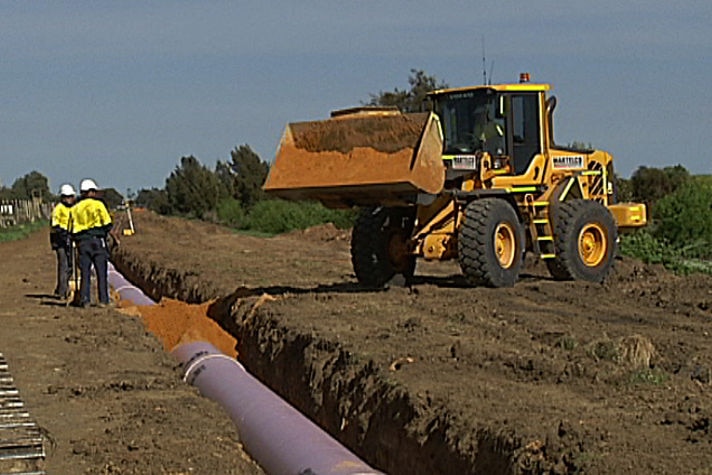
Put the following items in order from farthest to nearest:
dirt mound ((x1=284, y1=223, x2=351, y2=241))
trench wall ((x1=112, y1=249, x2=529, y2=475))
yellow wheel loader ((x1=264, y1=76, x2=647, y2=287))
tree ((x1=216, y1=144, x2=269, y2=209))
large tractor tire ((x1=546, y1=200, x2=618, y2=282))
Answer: tree ((x1=216, y1=144, x2=269, y2=209)), dirt mound ((x1=284, y1=223, x2=351, y2=241)), large tractor tire ((x1=546, y1=200, x2=618, y2=282)), yellow wheel loader ((x1=264, y1=76, x2=647, y2=287)), trench wall ((x1=112, y1=249, x2=529, y2=475))

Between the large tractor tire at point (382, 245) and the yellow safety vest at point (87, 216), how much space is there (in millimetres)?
3993

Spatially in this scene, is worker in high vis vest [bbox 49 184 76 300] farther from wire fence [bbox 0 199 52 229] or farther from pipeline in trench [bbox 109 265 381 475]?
wire fence [bbox 0 199 52 229]

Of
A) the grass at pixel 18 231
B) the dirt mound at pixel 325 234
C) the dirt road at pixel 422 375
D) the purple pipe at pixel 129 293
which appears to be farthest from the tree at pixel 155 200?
the dirt road at pixel 422 375

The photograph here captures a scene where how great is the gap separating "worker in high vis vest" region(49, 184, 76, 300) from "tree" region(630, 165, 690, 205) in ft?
80.0

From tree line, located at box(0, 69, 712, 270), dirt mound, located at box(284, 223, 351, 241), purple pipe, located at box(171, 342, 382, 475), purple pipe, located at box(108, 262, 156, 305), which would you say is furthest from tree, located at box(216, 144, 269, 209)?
purple pipe, located at box(171, 342, 382, 475)

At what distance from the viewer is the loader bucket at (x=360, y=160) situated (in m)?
13.5

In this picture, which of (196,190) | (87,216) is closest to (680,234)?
(87,216)

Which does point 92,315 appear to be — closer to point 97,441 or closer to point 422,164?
point 422,164

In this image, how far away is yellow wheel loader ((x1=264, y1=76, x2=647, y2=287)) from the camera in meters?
13.8

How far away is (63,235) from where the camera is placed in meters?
19.2

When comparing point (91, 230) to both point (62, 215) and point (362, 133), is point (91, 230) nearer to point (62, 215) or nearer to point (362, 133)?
point (62, 215)

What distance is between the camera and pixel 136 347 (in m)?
13.8

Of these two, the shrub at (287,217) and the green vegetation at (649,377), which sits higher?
the shrub at (287,217)

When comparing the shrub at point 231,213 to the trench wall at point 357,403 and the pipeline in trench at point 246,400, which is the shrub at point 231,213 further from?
the trench wall at point 357,403
